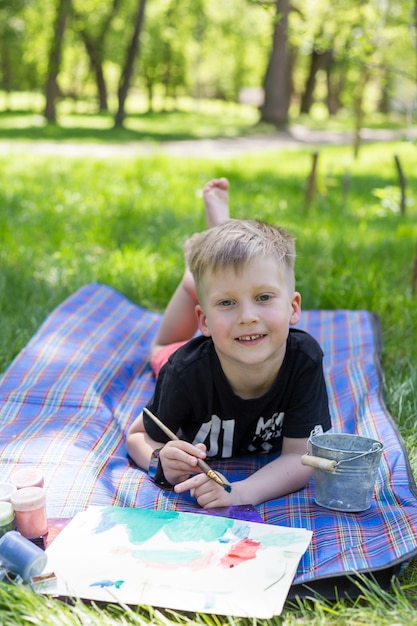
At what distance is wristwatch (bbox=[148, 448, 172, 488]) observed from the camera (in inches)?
102

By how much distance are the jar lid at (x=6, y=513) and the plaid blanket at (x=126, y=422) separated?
11.7 inches

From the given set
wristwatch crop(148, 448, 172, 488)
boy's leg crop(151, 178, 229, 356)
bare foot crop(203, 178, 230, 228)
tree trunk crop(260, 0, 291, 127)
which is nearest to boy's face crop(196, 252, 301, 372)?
wristwatch crop(148, 448, 172, 488)

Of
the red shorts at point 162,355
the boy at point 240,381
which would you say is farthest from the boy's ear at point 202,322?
Result: the red shorts at point 162,355

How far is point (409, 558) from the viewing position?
6.77 ft

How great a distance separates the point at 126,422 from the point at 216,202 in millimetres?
1141

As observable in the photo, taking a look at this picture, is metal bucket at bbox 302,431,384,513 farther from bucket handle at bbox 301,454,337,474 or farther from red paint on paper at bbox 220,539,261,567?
red paint on paper at bbox 220,539,261,567

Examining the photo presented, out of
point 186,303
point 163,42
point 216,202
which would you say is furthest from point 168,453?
point 163,42

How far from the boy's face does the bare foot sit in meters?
1.19

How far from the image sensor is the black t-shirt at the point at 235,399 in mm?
2596

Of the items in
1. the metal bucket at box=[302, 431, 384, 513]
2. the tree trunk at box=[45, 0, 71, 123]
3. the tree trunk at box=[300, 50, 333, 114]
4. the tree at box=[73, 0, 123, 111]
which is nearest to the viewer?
the metal bucket at box=[302, 431, 384, 513]

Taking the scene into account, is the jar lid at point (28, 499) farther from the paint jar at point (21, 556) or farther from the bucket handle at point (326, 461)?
the bucket handle at point (326, 461)

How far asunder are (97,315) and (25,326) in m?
0.38

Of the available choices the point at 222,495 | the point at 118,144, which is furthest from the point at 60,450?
the point at 118,144

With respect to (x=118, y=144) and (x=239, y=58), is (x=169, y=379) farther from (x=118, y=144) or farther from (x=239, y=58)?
(x=239, y=58)
